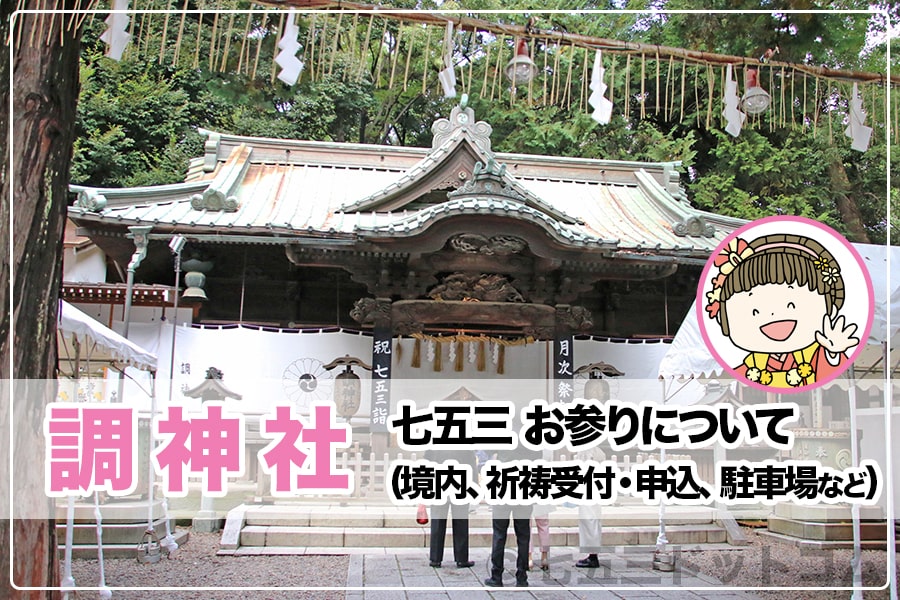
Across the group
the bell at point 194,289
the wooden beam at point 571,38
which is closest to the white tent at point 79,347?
the bell at point 194,289

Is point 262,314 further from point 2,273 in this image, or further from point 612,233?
point 2,273

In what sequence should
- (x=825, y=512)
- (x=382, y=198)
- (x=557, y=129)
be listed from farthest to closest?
(x=557, y=129)
(x=382, y=198)
(x=825, y=512)

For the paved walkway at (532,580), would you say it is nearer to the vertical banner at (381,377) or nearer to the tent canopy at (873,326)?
the tent canopy at (873,326)

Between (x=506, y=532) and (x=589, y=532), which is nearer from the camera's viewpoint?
(x=506, y=532)

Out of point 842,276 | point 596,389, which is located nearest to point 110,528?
point 596,389

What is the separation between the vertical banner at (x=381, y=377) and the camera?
10.4m

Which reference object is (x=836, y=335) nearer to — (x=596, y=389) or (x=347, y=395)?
(x=596, y=389)

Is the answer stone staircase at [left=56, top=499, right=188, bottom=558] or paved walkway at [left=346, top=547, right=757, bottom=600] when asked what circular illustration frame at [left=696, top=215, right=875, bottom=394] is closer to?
paved walkway at [left=346, top=547, right=757, bottom=600]

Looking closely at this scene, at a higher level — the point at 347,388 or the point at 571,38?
the point at 571,38

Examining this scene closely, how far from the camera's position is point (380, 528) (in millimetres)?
8367

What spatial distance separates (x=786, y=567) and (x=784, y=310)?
9.54ft

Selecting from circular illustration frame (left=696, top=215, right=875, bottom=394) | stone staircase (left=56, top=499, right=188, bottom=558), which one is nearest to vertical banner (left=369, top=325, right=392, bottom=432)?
stone staircase (left=56, top=499, right=188, bottom=558)

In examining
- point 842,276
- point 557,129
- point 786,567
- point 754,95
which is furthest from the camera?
point 557,129

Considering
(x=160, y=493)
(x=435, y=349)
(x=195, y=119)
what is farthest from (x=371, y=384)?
(x=195, y=119)
